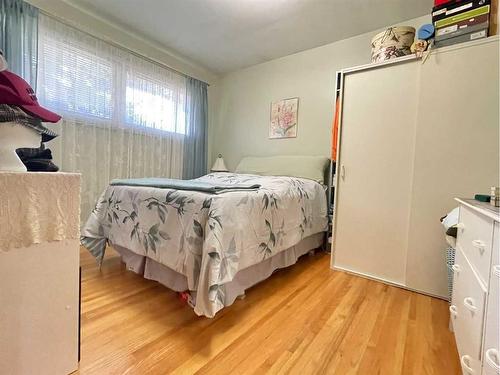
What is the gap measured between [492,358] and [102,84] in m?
3.19

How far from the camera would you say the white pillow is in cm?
254

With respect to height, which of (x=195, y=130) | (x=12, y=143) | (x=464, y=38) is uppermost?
(x=464, y=38)

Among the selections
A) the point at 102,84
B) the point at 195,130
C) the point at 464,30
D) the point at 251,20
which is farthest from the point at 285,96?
the point at 102,84

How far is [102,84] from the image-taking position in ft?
8.07

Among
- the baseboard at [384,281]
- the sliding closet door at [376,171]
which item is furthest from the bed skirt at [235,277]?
the sliding closet door at [376,171]

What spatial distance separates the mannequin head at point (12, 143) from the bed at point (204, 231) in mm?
681

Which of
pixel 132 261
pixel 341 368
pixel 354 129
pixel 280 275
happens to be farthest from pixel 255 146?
pixel 341 368

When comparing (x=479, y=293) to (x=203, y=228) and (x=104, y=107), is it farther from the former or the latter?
(x=104, y=107)

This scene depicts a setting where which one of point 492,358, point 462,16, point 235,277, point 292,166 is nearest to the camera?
point 492,358

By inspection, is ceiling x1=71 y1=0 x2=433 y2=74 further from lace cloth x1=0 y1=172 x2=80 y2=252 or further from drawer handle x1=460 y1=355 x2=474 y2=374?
drawer handle x1=460 y1=355 x2=474 y2=374

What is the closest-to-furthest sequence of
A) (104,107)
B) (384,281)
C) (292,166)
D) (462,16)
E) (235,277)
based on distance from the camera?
(235,277) < (462,16) < (384,281) < (104,107) < (292,166)

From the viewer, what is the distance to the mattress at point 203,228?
114 centimetres

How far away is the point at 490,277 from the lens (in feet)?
2.28

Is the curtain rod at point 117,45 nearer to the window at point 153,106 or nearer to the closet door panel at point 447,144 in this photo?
the window at point 153,106
